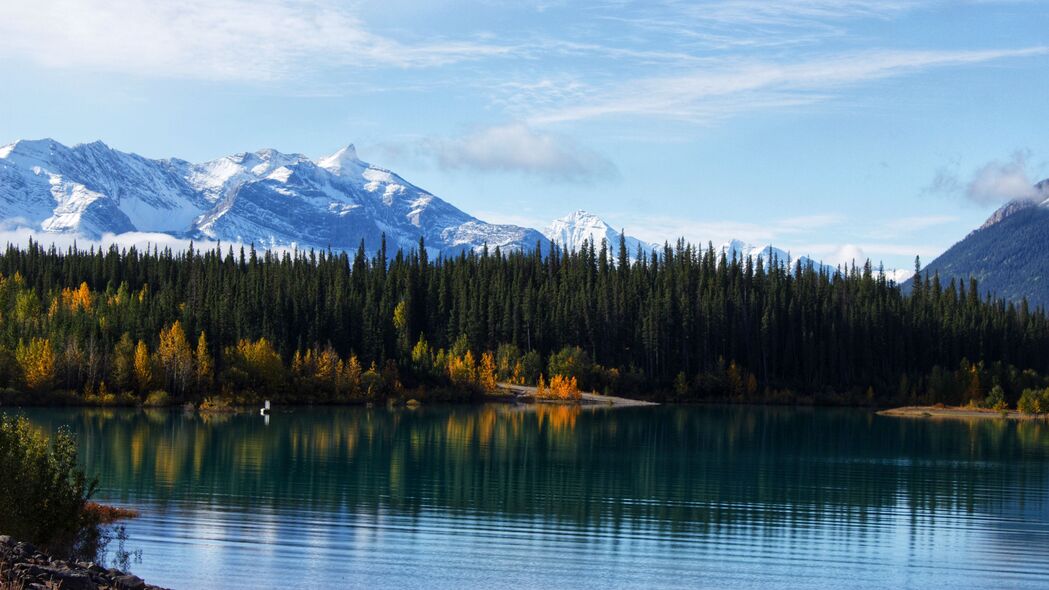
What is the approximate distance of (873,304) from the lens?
187375 mm

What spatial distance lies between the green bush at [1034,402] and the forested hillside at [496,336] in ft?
40.4

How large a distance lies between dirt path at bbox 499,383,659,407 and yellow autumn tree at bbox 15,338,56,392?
53865mm

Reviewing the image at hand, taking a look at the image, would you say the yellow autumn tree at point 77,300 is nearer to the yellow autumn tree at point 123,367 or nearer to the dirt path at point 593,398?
the yellow autumn tree at point 123,367

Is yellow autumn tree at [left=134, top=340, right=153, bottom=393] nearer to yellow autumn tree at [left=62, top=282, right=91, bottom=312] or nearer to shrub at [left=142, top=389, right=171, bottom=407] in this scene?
shrub at [left=142, top=389, right=171, bottom=407]

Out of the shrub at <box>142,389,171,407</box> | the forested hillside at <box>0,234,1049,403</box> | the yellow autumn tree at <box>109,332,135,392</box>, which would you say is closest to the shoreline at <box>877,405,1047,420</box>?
the forested hillside at <box>0,234,1049,403</box>

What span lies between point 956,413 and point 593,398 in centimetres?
4355

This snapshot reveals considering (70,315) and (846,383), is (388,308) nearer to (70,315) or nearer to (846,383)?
(70,315)

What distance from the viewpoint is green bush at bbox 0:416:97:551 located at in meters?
34.7

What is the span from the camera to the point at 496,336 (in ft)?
569

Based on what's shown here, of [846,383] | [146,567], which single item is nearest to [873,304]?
[846,383]

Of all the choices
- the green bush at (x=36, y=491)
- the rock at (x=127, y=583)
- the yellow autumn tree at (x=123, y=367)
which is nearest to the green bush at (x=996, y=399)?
the yellow autumn tree at (x=123, y=367)

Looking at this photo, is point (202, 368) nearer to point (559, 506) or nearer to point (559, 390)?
point (559, 390)

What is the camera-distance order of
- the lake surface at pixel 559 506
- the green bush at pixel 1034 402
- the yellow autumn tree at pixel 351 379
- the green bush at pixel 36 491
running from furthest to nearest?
the green bush at pixel 1034 402 → the yellow autumn tree at pixel 351 379 → the lake surface at pixel 559 506 → the green bush at pixel 36 491

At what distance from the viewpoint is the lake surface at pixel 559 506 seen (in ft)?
133
